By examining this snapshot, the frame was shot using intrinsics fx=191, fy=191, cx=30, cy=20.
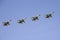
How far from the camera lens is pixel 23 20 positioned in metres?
13.0

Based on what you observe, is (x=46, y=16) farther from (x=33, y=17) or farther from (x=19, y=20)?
(x=19, y=20)

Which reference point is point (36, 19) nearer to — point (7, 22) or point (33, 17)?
point (33, 17)

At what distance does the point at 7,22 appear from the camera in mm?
13258

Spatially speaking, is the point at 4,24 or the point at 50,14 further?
the point at 4,24

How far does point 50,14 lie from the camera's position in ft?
40.5

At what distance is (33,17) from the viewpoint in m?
12.7

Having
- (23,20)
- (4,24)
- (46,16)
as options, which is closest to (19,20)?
(23,20)

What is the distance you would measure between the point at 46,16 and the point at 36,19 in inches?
27.5

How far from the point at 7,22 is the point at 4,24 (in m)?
0.25

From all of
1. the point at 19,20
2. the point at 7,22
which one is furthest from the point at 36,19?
the point at 7,22

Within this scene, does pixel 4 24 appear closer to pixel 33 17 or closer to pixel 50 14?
pixel 33 17

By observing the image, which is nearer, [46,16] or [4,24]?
[46,16]

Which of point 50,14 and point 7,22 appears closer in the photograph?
point 50,14

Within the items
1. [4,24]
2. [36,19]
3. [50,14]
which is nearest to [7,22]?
[4,24]
